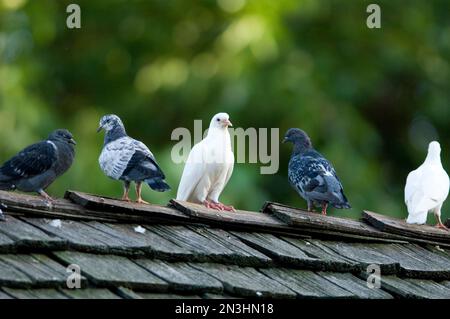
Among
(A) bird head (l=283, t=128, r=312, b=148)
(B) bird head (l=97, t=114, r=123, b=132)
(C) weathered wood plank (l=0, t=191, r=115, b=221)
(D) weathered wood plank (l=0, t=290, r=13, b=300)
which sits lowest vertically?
(D) weathered wood plank (l=0, t=290, r=13, b=300)

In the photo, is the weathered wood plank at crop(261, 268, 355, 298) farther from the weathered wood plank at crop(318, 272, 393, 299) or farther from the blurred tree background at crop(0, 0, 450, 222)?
the blurred tree background at crop(0, 0, 450, 222)

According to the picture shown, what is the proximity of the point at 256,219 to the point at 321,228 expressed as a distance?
0.34 metres

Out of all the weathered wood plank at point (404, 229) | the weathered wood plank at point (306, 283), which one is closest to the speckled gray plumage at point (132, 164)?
the weathered wood plank at point (404, 229)

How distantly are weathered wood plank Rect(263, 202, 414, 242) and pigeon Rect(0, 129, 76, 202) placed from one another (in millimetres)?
1038

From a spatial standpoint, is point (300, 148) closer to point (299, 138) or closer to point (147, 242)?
point (299, 138)

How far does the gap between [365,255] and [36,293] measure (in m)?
1.96

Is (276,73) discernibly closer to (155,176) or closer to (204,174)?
(204,174)

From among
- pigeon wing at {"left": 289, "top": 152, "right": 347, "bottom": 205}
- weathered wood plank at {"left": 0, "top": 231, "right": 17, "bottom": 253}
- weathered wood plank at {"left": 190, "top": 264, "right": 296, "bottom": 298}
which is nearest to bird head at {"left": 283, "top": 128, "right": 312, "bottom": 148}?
pigeon wing at {"left": 289, "top": 152, "right": 347, "bottom": 205}

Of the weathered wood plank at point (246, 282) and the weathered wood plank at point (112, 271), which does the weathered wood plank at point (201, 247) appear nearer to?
the weathered wood plank at point (246, 282)

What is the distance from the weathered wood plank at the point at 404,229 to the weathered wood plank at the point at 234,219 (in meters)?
0.61

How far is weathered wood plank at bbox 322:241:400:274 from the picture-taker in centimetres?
594

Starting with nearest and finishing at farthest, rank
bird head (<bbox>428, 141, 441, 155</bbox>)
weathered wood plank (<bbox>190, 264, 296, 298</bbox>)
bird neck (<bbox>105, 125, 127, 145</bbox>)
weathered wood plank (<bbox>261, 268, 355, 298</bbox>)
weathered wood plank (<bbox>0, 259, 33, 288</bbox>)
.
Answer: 1. weathered wood plank (<bbox>0, 259, 33, 288</bbox>)
2. weathered wood plank (<bbox>190, 264, 296, 298</bbox>)
3. weathered wood plank (<bbox>261, 268, 355, 298</bbox>)
4. bird neck (<bbox>105, 125, 127, 145</bbox>)
5. bird head (<bbox>428, 141, 441, 155</bbox>)

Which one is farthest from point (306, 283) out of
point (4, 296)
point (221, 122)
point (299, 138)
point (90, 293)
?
point (299, 138)

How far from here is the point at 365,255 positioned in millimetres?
6102
